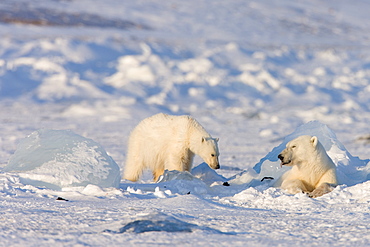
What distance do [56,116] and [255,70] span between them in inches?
231

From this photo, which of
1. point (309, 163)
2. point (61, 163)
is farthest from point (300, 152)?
point (61, 163)

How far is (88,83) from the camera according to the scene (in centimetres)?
1361

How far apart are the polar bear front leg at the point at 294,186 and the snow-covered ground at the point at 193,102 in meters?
0.11

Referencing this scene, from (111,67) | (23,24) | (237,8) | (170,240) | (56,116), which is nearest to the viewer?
(170,240)

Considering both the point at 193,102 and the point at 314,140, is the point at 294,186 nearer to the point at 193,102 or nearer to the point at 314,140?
the point at 314,140

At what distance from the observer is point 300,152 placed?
15.5ft

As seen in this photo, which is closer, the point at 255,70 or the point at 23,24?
the point at 255,70

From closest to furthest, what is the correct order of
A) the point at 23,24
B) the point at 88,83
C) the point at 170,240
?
the point at 170,240 → the point at 88,83 → the point at 23,24

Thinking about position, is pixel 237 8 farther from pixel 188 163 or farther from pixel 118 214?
pixel 118 214

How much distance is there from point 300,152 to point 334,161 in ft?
3.59

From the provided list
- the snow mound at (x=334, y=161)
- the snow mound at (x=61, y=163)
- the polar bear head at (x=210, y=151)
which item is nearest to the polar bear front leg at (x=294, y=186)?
the snow mound at (x=334, y=161)

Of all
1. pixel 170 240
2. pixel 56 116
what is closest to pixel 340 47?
pixel 56 116

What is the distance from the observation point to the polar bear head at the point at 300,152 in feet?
15.4

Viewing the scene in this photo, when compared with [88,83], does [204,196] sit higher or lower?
higher
